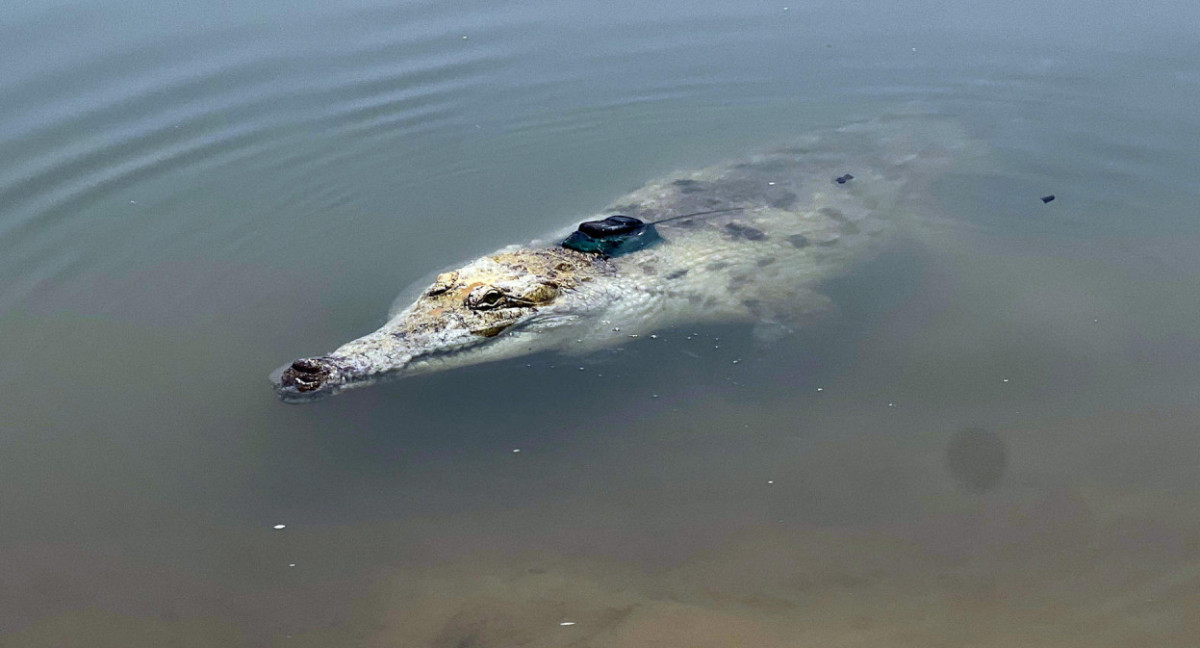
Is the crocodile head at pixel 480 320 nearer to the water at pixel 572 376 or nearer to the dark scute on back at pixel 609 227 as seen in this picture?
the water at pixel 572 376

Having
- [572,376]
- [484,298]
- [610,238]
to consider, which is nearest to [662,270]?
[610,238]

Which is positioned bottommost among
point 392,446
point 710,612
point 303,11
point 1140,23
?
point 710,612

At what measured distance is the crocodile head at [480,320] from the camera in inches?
294

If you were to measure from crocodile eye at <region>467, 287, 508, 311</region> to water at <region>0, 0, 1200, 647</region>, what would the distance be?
1.74 feet

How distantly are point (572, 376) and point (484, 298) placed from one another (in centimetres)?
101

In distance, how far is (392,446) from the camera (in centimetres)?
673

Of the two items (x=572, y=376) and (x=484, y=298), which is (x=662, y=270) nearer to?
(x=572, y=376)

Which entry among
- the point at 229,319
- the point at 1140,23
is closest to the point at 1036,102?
the point at 1140,23

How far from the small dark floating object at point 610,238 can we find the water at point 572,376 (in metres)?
1.23

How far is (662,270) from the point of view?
8.60m

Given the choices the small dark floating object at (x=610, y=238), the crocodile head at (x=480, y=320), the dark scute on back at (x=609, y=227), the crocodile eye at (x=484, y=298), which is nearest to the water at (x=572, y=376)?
the crocodile head at (x=480, y=320)

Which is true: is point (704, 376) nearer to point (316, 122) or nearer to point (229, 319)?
point (229, 319)

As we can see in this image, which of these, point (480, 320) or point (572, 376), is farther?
point (480, 320)

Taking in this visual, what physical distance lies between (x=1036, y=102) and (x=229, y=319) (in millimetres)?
9915
